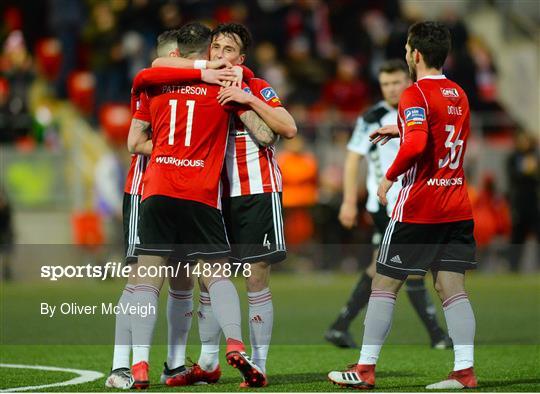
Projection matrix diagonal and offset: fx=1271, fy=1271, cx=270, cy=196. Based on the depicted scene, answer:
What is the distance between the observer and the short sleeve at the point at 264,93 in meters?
8.07

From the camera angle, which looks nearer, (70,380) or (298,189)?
(70,380)

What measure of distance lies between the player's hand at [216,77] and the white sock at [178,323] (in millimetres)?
1443

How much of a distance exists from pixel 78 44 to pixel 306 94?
13.5 ft

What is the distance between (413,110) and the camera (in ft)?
25.6

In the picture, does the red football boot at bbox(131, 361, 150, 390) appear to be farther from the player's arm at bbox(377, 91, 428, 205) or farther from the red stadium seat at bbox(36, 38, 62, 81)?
the red stadium seat at bbox(36, 38, 62, 81)

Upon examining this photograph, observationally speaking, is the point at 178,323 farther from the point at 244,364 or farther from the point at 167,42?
the point at 167,42

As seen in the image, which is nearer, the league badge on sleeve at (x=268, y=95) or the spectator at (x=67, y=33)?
the league badge on sleeve at (x=268, y=95)

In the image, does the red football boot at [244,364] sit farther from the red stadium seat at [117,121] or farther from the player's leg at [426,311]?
the red stadium seat at [117,121]

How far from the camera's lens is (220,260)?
7.92 metres

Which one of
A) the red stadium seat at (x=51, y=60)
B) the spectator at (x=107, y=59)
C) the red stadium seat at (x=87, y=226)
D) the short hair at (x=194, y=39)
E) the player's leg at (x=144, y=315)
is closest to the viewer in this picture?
the player's leg at (x=144, y=315)

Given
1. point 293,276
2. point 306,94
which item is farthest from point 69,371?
point 306,94

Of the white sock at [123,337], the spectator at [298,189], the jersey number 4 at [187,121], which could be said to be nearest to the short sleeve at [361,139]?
the jersey number 4 at [187,121]

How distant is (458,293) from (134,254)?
207 cm

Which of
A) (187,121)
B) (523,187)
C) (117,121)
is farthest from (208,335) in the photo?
(523,187)
